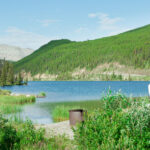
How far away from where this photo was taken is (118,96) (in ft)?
39.5

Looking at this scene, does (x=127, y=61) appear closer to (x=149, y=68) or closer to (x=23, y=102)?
→ (x=149, y=68)

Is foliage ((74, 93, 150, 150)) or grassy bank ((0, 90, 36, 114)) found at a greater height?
foliage ((74, 93, 150, 150))

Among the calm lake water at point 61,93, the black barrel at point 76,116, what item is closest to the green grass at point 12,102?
the calm lake water at point 61,93

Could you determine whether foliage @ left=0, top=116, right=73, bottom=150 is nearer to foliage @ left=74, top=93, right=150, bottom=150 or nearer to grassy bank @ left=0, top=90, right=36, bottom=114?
foliage @ left=74, top=93, right=150, bottom=150

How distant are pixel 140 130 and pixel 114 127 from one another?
3.16 ft

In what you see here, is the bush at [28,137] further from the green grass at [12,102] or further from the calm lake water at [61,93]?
the green grass at [12,102]

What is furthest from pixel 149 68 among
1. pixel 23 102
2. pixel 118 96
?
pixel 118 96

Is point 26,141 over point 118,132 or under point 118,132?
under

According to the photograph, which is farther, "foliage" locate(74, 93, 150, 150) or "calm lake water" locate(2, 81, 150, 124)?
"calm lake water" locate(2, 81, 150, 124)

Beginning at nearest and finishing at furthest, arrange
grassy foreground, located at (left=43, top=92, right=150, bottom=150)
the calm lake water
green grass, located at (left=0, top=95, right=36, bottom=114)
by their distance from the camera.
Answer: grassy foreground, located at (left=43, top=92, right=150, bottom=150) < the calm lake water < green grass, located at (left=0, top=95, right=36, bottom=114)

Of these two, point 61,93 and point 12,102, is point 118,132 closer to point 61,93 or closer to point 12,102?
point 12,102

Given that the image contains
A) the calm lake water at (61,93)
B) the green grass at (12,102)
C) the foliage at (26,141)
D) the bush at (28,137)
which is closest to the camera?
the foliage at (26,141)

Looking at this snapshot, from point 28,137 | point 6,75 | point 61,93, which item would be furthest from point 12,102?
point 6,75

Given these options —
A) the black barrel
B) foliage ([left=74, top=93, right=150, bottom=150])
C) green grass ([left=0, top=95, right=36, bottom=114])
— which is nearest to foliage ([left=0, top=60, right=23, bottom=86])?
green grass ([left=0, top=95, right=36, bottom=114])
